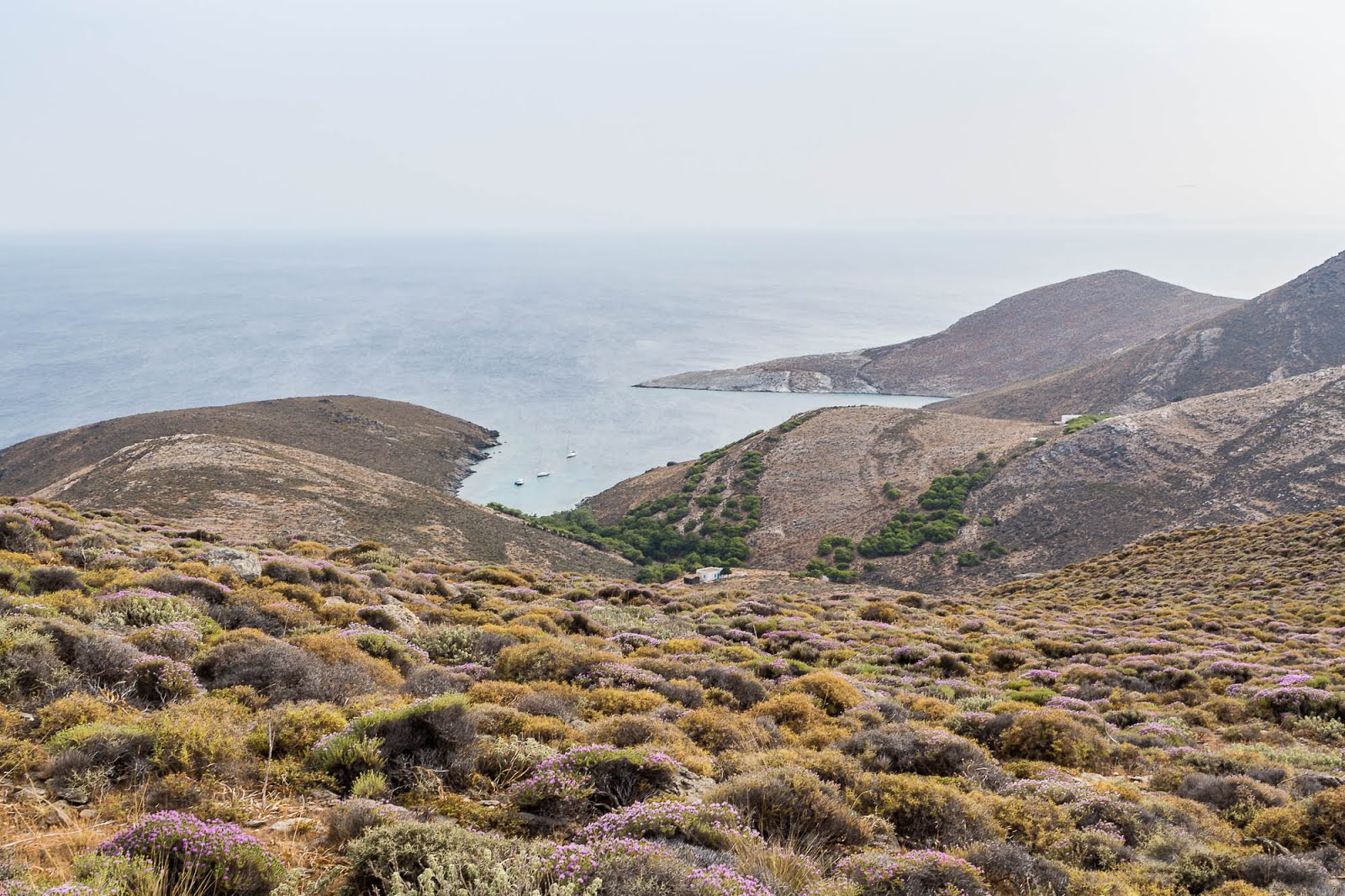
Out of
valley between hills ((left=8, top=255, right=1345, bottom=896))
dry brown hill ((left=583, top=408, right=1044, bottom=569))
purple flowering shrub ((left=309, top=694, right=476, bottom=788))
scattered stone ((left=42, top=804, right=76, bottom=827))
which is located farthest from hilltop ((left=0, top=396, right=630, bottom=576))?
scattered stone ((left=42, top=804, right=76, bottom=827))

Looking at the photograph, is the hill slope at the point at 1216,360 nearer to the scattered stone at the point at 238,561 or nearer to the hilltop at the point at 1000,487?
the hilltop at the point at 1000,487

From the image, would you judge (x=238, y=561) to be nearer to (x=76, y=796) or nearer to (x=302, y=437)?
(x=76, y=796)

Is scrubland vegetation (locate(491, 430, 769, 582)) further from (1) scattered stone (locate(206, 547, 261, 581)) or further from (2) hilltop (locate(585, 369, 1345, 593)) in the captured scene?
(1) scattered stone (locate(206, 547, 261, 581))

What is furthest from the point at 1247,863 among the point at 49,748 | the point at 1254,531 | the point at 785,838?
the point at 1254,531

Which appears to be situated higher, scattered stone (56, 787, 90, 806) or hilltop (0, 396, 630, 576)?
scattered stone (56, 787, 90, 806)

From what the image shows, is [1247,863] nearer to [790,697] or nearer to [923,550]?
[790,697]

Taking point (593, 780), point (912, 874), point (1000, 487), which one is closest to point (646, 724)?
point (593, 780)

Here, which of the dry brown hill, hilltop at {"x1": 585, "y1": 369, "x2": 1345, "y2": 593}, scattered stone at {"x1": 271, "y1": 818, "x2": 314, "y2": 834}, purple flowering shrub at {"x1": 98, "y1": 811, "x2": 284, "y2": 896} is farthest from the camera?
the dry brown hill
